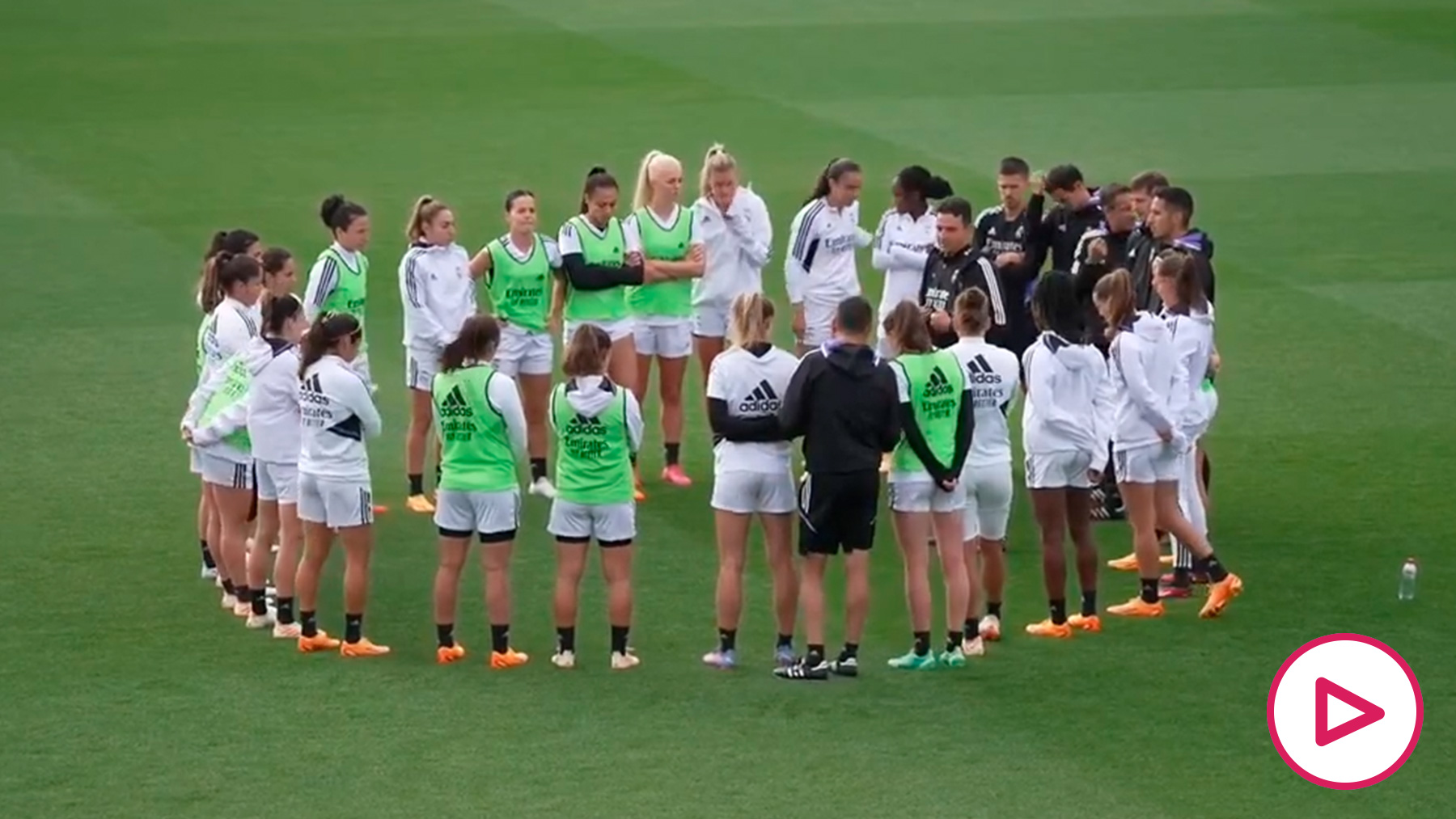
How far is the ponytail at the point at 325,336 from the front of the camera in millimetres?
12273

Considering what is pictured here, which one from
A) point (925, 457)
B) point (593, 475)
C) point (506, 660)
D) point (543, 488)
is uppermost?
point (925, 457)

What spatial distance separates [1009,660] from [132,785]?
13.9 feet

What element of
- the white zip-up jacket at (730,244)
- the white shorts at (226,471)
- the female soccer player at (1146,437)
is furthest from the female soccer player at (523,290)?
the female soccer player at (1146,437)

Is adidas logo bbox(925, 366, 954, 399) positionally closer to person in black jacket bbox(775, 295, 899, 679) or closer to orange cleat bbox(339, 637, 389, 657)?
person in black jacket bbox(775, 295, 899, 679)

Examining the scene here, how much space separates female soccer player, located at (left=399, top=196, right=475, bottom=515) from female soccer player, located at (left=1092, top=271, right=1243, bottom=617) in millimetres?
3928

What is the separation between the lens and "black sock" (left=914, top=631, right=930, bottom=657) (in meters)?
12.3

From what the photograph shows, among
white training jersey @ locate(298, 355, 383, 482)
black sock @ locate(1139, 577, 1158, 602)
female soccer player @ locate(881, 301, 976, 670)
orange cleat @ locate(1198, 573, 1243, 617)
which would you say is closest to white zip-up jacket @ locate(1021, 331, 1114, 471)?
female soccer player @ locate(881, 301, 976, 670)

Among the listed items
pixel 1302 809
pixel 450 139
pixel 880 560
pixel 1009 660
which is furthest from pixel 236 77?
pixel 1302 809

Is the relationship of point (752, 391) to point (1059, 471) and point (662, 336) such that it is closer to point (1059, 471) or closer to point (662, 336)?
point (1059, 471)

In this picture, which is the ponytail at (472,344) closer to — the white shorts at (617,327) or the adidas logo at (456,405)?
the adidas logo at (456,405)

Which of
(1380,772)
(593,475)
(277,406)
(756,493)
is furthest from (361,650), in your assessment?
(1380,772)

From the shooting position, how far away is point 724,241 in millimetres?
15875

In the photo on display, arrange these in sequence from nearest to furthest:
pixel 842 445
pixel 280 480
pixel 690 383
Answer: pixel 842 445 < pixel 280 480 < pixel 690 383

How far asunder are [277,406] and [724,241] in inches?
159
